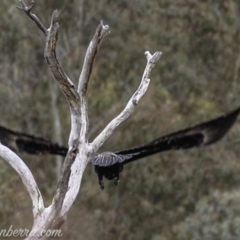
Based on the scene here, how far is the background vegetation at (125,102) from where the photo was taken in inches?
627

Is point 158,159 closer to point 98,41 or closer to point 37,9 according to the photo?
point 37,9

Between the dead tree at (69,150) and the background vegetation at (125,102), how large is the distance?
8808 mm

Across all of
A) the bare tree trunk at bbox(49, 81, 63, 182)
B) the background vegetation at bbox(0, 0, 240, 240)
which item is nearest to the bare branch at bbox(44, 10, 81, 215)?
the background vegetation at bbox(0, 0, 240, 240)

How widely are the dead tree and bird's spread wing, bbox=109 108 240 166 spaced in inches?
49.4

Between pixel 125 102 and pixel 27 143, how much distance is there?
309 inches

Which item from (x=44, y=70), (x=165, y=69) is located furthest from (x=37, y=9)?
(x=165, y=69)

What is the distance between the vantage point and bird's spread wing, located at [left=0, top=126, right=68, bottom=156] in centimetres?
807

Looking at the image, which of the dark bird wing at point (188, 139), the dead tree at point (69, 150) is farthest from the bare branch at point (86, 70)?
the dark bird wing at point (188, 139)

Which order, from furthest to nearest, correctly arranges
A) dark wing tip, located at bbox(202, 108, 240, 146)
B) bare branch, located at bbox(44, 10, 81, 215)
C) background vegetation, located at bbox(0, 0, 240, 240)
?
background vegetation, located at bbox(0, 0, 240, 240) → dark wing tip, located at bbox(202, 108, 240, 146) → bare branch, located at bbox(44, 10, 81, 215)

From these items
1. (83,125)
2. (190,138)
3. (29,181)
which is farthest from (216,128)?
(29,181)

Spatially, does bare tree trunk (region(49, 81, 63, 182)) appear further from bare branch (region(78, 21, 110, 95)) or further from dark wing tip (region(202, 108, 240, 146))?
bare branch (region(78, 21, 110, 95))

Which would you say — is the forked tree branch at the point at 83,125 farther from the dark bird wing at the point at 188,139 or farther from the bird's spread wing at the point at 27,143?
the bird's spread wing at the point at 27,143

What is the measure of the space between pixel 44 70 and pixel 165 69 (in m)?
2.42

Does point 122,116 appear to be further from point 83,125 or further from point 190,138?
point 190,138
